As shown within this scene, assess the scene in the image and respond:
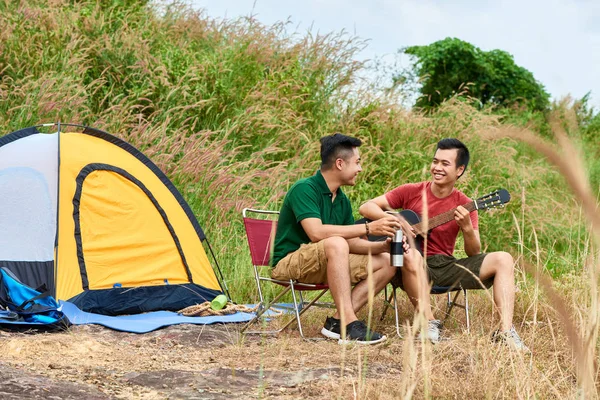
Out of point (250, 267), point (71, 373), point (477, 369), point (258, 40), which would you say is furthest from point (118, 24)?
point (477, 369)

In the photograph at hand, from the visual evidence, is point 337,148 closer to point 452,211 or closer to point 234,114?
point 452,211

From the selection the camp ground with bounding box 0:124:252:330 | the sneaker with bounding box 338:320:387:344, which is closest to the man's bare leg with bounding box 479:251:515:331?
the sneaker with bounding box 338:320:387:344

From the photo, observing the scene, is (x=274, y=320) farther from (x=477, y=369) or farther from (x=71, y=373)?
(x=477, y=369)

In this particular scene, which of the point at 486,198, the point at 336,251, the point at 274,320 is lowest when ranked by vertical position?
the point at 274,320

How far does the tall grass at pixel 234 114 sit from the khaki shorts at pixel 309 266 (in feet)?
5.39

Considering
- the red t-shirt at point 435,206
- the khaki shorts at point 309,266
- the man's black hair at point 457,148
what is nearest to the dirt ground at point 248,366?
the khaki shorts at point 309,266

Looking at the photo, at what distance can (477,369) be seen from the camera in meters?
2.96

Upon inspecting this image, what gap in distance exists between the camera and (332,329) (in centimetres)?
435

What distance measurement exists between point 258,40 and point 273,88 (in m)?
1.25

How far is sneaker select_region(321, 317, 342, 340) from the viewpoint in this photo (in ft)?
14.1

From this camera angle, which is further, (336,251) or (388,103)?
(388,103)

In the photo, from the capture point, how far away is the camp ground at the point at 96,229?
5062 mm

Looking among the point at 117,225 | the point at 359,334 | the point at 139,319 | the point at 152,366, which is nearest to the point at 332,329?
the point at 359,334

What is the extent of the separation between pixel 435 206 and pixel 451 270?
0.38 metres
